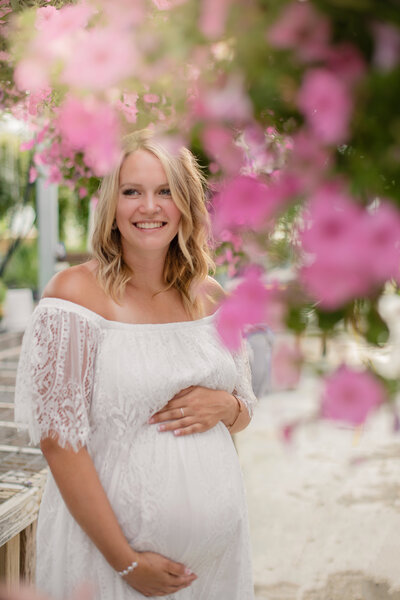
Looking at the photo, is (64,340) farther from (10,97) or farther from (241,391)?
(10,97)

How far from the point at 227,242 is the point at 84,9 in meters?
1.89

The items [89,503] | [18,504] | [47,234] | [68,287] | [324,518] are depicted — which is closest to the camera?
[89,503]

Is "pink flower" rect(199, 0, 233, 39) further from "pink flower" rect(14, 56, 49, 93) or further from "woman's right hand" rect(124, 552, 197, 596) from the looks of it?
"woman's right hand" rect(124, 552, 197, 596)

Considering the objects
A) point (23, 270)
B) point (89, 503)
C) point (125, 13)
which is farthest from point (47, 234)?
point (125, 13)

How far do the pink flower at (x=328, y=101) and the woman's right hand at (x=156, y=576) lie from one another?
1.19 m

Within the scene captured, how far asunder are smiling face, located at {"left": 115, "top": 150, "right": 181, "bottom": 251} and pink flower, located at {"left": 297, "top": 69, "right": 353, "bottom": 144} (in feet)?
3.46

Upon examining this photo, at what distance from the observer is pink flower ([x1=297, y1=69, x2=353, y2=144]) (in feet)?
1.12

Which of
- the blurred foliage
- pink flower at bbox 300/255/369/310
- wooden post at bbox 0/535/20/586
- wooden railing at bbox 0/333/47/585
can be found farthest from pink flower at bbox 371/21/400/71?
the blurred foliage

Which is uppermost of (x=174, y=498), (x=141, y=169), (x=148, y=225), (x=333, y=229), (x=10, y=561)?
(x=141, y=169)

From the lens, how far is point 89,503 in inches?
50.4

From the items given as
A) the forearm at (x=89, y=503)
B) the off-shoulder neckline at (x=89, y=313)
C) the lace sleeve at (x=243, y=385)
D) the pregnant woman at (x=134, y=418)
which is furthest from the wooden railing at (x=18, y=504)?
the lace sleeve at (x=243, y=385)

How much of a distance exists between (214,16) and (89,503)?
3.76 ft

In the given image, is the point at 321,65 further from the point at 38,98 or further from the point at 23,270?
the point at 23,270

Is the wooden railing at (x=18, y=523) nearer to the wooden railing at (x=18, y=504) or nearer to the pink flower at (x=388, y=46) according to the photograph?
the wooden railing at (x=18, y=504)
